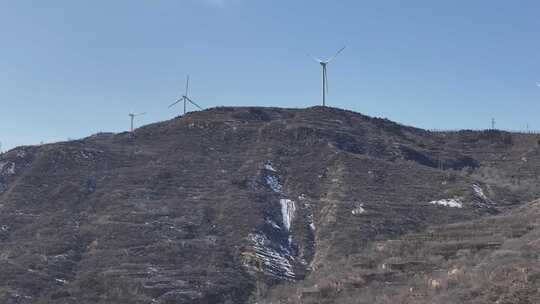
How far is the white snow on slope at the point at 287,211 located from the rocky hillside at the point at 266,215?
0.21m

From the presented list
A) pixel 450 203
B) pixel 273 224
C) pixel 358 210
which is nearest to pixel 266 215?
pixel 273 224

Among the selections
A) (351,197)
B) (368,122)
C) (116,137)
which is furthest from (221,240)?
(368,122)

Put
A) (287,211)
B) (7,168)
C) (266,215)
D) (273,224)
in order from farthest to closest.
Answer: (7,168), (287,211), (266,215), (273,224)

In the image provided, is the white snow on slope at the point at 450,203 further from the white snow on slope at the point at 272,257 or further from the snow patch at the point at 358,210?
the white snow on slope at the point at 272,257

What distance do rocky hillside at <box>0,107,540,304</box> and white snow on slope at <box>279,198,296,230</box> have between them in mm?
208

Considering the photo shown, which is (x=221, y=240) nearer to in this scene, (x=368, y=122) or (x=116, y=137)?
(x=116, y=137)

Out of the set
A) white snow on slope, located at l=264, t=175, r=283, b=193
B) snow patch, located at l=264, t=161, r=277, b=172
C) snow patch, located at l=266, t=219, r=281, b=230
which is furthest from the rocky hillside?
snow patch, located at l=264, t=161, r=277, b=172

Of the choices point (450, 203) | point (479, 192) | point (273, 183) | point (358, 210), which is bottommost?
point (358, 210)

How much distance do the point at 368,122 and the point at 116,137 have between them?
3693 cm

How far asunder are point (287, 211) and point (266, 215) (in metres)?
3.22

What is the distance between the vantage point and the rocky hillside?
51.5 meters

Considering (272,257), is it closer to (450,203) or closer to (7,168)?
(450,203)

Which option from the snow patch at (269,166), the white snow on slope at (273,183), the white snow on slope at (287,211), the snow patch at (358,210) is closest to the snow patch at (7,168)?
the snow patch at (269,166)

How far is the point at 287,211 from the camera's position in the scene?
236 feet
